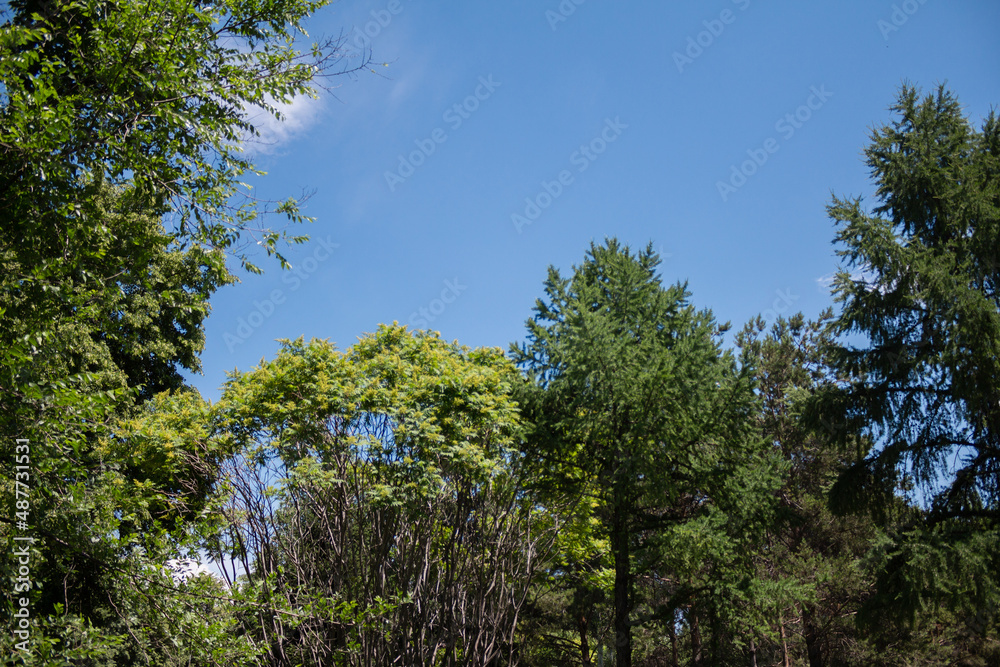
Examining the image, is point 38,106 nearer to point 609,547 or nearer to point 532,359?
point 532,359

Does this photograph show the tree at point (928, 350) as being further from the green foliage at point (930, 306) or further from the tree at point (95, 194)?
the tree at point (95, 194)

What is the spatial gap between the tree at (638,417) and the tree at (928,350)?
98.0 inches

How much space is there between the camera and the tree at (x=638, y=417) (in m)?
10.6

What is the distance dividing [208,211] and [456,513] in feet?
18.3

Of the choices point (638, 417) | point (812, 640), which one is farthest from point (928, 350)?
point (812, 640)

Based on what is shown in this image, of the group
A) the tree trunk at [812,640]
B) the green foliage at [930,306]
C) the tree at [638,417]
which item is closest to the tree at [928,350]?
the green foliage at [930,306]

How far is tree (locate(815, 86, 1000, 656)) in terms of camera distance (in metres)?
9.87

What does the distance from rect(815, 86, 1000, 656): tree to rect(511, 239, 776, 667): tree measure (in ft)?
8.16

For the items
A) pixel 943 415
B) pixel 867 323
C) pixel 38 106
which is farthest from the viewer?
pixel 867 323

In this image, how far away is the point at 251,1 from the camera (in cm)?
563

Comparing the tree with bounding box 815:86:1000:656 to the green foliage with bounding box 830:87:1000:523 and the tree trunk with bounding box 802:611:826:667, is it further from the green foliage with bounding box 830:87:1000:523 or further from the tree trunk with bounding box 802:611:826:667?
the tree trunk with bounding box 802:611:826:667

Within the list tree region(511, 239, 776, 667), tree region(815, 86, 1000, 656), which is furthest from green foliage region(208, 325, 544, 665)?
tree region(815, 86, 1000, 656)

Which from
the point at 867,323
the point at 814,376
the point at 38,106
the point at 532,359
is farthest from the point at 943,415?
the point at 38,106

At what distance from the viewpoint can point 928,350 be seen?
1107 centimetres
